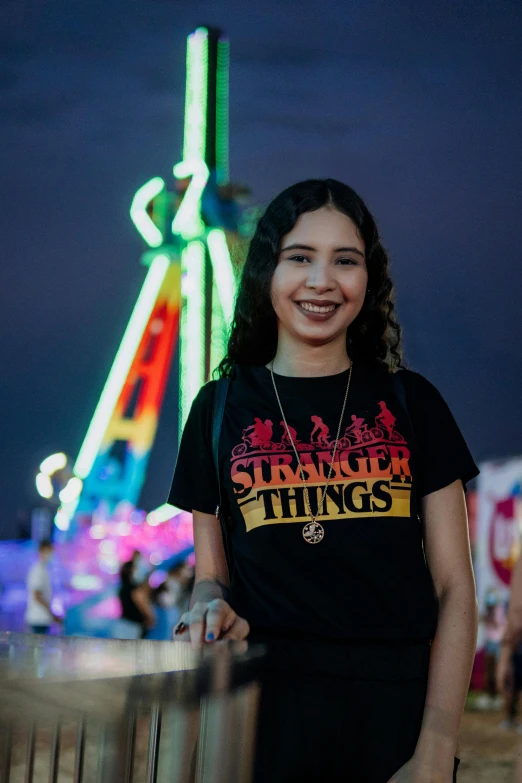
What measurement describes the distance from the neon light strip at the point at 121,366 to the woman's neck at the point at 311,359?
15.7 meters

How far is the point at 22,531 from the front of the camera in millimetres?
24734

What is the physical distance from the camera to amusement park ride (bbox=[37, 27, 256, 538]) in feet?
54.3

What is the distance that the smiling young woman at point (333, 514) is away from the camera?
1294mm

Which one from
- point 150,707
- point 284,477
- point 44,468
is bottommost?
point 150,707

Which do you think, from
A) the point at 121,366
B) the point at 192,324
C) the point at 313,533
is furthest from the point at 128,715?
the point at 121,366

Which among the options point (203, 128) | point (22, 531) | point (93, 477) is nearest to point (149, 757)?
point (93, 477)

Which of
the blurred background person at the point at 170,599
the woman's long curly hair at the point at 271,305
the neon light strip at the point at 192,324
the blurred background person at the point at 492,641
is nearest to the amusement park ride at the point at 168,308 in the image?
the neon light strip at the point at 192,324

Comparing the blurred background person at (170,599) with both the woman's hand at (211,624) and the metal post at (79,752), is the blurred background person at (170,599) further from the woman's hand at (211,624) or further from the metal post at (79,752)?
the metal post at (79,752)

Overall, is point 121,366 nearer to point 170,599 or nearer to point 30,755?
point 170,599

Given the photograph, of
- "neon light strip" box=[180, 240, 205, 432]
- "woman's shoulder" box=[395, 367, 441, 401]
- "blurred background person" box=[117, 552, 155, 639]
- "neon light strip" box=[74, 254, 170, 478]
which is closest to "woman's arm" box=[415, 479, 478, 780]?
"woman's shoulder" box=[395, 367, 441, 401]

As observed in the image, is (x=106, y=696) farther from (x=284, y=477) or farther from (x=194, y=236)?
(x=194, y=236)

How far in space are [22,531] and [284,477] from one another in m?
24.4

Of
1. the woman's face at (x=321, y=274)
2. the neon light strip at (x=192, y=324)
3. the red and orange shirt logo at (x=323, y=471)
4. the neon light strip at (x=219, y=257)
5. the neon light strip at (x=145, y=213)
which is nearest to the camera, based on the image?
the red and orange shirt logo at (x=323, y=471)

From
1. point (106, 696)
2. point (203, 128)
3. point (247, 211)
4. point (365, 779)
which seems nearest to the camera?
point (106, 696)
